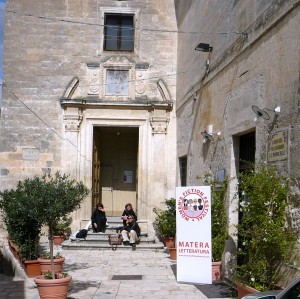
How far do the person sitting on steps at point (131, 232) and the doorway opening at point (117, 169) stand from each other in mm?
3207

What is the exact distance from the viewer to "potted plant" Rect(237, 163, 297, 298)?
591 cm

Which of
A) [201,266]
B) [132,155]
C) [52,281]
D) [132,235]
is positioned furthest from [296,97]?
[132,155]

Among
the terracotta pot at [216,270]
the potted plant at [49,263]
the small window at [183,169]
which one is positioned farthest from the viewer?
the small window at [183,169]

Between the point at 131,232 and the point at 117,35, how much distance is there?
578cm

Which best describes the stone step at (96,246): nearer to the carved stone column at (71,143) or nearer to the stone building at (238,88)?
the stone building at (238,88)

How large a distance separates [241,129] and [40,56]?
316 inches

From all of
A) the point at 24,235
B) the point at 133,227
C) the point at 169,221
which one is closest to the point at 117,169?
the point at 133,227

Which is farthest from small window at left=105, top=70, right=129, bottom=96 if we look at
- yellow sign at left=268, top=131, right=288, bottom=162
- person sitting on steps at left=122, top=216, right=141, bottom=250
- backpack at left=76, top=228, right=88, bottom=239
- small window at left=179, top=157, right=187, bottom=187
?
yellow sign at left=268, top=131, right=288, bottom=162

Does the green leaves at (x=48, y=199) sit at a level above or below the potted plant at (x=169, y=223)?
above

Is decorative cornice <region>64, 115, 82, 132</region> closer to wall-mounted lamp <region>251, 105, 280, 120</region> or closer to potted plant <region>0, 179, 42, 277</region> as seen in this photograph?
potted plant <region>0, 179, 42, 277</region>

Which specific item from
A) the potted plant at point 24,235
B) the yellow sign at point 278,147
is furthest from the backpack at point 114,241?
the yellow sign at point 278,147

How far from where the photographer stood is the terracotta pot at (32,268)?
30.3ft

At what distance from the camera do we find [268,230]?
5.93 meters

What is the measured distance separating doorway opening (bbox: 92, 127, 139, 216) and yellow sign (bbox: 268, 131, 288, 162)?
380 inches
